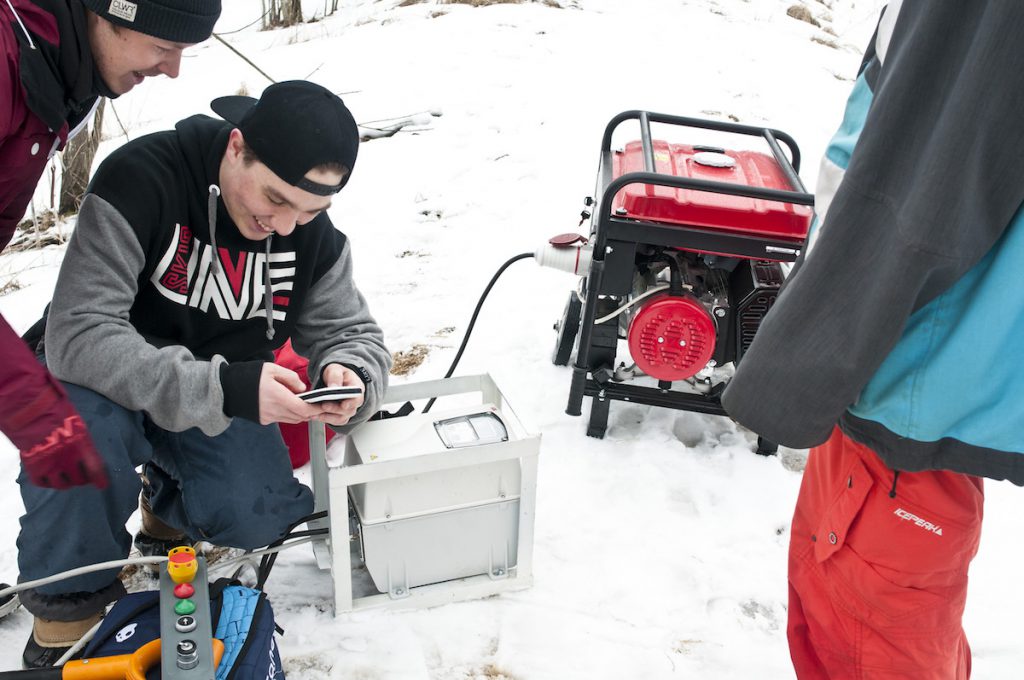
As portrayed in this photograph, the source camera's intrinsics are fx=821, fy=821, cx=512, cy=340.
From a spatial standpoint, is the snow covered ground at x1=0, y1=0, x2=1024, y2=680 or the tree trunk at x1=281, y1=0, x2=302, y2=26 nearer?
the snow covered ground at x1=0, y1=0, x2=1024, y2=680

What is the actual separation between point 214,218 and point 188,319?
0.24m

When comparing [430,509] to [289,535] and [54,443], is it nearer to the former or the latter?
[289,535]

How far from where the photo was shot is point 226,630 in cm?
153

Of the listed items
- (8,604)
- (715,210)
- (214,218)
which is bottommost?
(8,604)

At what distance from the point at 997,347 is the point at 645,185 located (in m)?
1.43

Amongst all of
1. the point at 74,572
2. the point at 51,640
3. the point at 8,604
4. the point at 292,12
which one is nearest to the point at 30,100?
the point at 74,572

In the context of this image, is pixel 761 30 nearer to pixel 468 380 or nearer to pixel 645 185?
pixel 645 185

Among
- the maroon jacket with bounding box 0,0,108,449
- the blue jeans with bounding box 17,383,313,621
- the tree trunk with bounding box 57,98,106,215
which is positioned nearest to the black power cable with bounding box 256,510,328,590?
the blue jeans with bounding box 17,383,313,621

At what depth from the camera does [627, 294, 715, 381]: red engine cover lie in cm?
244

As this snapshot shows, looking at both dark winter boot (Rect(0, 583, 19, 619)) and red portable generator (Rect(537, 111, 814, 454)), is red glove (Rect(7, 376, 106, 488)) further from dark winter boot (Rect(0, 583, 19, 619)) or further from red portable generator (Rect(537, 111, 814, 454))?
red portable generator (Rect(537, 111, 814, 454))

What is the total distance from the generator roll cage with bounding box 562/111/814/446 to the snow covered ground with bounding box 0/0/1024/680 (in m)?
0.16

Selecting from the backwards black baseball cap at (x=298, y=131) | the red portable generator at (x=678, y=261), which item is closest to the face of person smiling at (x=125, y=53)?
the backwards black baseball cap at (x=298, y=131)

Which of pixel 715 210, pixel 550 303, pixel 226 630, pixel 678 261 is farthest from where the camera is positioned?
pixel 550 303

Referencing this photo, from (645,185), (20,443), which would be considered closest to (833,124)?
(645,185)
